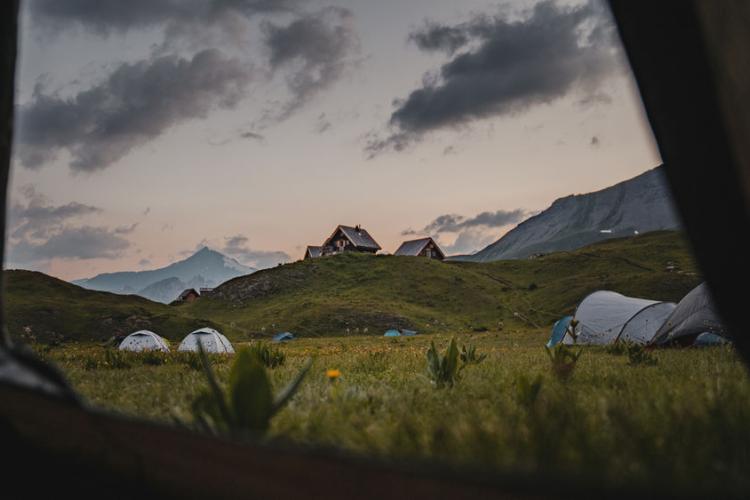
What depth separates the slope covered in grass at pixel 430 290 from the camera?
48.6 meters

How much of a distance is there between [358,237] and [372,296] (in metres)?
43.8

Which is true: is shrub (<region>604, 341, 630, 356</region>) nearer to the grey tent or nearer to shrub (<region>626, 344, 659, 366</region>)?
shrub (<region>626, 344, 659, 366</region>)

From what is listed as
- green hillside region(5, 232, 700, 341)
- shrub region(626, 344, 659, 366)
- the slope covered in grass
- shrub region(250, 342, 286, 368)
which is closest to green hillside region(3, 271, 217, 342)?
green hillside region(5, 232, 700, 341)

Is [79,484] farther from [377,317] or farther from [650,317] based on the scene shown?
[377,317]

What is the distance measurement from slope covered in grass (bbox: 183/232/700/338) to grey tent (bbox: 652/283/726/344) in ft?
88.5

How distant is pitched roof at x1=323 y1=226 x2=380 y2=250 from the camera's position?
338ft

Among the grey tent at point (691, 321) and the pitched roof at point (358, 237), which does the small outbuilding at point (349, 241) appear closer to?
the pitched roof at point (358, 237)

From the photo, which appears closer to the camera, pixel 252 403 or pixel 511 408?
pixel 252 403

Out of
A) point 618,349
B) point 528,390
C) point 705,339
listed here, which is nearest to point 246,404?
point 528,390

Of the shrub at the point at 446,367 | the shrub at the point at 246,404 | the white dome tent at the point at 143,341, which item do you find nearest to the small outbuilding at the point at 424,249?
the white dome tent at the point at 143,341

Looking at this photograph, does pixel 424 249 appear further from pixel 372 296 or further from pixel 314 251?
pixel 372 296

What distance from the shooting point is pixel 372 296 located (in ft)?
204

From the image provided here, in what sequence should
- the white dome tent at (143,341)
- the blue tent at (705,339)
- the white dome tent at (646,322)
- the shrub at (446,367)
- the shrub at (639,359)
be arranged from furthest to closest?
the white dome tent at (143,341)
the white dome tent at (646,322)
the blue tent at (705,339)
the shrub at (639,359)
the shrub at (446,367)

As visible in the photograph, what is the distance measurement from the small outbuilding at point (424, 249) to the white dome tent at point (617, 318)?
82135 mm
